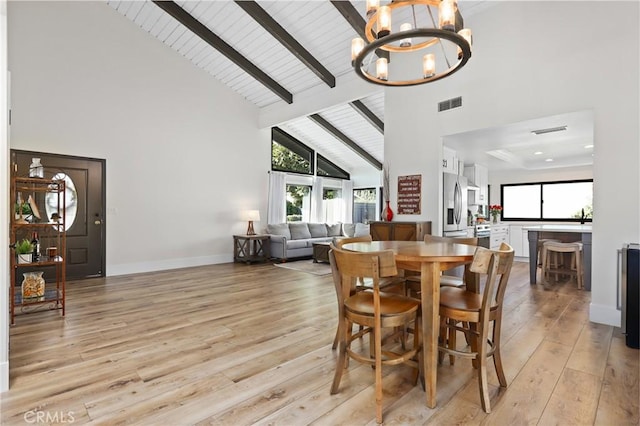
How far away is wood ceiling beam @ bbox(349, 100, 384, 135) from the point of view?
6893 millimetres

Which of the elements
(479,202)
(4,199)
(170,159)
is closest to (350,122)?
(479,202)

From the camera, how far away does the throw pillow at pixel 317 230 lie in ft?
28.1

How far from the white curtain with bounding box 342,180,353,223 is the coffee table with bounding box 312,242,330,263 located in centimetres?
317

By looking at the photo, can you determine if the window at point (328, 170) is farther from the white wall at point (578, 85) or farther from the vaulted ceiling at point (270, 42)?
the white wall at point (578, 85)

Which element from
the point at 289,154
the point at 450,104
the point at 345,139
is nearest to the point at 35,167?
the point at 450,104

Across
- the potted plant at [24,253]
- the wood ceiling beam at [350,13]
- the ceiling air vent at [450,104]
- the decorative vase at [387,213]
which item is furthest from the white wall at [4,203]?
the ceiling air vent at [450,104]

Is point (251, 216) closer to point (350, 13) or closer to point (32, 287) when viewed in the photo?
point (32, 287)

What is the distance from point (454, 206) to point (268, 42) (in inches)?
170

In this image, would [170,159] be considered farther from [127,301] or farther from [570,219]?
[570,219]

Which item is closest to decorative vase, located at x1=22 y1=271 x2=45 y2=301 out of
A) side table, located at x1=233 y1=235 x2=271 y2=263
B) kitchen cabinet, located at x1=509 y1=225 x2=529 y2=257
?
side table, located at x1=233 y1=235 x2=271 y2=263

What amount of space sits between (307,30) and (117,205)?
14.7 feet

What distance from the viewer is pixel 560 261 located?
222 inches

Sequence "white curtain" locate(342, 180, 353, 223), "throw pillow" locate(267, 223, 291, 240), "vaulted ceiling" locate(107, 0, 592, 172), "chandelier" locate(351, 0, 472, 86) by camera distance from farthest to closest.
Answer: "white curtain" locate(342, 180, 353, 223) < "throw pillow" locate(267, 223, 291, 240) < "vaulted ceiling" locate(107, 0, 592, 172) < "chandelier" locate(351, 0, 472, 86)

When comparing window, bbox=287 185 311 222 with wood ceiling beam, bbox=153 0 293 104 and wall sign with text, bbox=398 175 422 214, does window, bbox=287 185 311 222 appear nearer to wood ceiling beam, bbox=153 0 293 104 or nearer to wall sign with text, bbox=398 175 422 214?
wood ceiling beam, bbox=153 0 293 104
